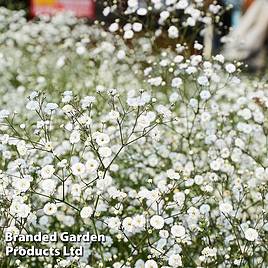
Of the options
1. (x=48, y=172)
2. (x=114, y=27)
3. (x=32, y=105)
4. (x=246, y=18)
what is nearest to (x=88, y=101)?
(x=32, y=105)

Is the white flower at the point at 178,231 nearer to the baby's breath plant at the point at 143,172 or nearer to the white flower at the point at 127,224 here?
the baby's breath plant at the point at 143,172

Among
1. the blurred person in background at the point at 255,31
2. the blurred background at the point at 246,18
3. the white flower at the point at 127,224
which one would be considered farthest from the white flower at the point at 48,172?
the blurred person in background at the point at 255,31

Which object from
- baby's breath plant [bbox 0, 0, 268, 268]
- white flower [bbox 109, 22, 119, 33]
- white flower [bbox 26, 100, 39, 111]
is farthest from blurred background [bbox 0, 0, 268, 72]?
white flower [bbox 26, 100, 39, 111]

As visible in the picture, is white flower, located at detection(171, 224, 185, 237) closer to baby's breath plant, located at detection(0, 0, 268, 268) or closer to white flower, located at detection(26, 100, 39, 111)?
baby's breath plant, located at detection(0, 0, 268, 268)

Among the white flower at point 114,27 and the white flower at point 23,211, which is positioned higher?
the white flower at point 114,27

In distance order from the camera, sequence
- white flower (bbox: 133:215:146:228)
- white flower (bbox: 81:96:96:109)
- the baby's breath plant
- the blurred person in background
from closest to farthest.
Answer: white flower (bbox: 133:215:146:228) → the baby's breath plant → white flower (bbox: 81:96:96:109) → the blurred person in background

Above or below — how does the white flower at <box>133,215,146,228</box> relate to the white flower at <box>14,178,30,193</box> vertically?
below

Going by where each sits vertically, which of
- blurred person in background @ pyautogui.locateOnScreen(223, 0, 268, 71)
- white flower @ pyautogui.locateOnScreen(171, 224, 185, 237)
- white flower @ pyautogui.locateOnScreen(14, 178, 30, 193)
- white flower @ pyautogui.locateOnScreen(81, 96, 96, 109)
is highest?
blurred person in background @ pyautogui.locateOnScreen(223, 0, 268, 71)

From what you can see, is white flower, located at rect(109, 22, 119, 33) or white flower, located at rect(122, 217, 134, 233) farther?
white flower, located at rect(109, 22, 119, 33)

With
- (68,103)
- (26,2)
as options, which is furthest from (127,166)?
(26,2)

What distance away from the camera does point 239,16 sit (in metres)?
9.95

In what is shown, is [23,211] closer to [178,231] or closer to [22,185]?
[22,185]

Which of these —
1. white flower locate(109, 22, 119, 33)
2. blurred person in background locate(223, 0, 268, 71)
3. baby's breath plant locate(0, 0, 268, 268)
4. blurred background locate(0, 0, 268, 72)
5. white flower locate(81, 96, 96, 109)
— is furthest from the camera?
blurred person in background locate(223, 0, 268, 71)

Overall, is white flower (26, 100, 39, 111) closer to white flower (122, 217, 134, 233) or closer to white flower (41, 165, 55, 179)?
white flower (41, 165, 55, 179)
